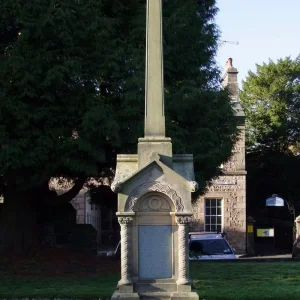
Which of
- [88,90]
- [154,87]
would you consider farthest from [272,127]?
[154,87]

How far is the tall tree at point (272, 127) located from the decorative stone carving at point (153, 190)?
3163cm

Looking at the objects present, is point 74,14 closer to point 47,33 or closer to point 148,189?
point 47,33

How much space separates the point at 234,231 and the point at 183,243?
2580 centimetres

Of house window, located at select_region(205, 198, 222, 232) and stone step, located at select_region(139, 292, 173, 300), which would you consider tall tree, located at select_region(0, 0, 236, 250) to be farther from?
house window, located at select_region(205, 198, 222, 232)

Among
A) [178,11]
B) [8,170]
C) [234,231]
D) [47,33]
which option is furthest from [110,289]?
[234,231]

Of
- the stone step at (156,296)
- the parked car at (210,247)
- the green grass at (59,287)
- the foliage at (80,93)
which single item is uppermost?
the foliage at (80,93)

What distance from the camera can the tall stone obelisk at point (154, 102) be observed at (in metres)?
12.1

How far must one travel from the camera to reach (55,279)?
16.3 m

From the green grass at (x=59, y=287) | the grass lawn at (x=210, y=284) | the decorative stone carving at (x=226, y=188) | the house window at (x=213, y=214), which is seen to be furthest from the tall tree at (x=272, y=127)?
the green grass at (x=59, y=287)

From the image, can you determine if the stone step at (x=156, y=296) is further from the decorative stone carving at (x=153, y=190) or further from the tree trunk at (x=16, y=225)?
the tree trunk at (x=16, y=225)

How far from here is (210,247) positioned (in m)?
22.2

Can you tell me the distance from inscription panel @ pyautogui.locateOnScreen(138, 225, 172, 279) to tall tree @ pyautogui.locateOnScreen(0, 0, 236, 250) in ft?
15.2

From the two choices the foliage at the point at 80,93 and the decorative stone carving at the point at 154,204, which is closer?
the decorative stone carving at the point at 154,204

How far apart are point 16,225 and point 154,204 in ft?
27.7
